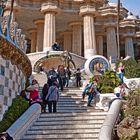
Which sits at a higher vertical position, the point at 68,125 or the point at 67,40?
the point at 67,40

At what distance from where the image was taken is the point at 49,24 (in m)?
41.0

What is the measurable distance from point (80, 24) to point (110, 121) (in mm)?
31947

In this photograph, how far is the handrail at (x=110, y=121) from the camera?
13.5m

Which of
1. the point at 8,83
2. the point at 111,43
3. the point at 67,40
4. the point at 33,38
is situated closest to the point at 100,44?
the point at 111,43

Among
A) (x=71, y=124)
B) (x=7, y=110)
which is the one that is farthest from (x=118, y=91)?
(x=7, y=110)

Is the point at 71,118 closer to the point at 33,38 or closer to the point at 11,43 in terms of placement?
the point at 11,43

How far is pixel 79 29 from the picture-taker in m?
46.0

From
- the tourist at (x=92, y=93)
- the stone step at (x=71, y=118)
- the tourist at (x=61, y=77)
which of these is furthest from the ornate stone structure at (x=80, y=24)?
the stone step at (x=71, y=118)

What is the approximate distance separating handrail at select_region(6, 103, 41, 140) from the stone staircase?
20 cm

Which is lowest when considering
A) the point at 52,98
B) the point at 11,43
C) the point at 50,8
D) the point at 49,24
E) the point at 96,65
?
the point at 52,98

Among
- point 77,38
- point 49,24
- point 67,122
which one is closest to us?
point 67,122

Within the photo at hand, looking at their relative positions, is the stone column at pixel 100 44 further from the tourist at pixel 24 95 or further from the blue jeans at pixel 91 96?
the tourist at pixel 24 95

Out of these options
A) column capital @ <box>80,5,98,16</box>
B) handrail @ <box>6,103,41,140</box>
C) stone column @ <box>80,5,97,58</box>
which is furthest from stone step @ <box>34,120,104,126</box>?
column capital @ <box>80,5,98,16</box>

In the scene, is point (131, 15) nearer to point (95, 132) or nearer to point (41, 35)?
point (41, 35)
